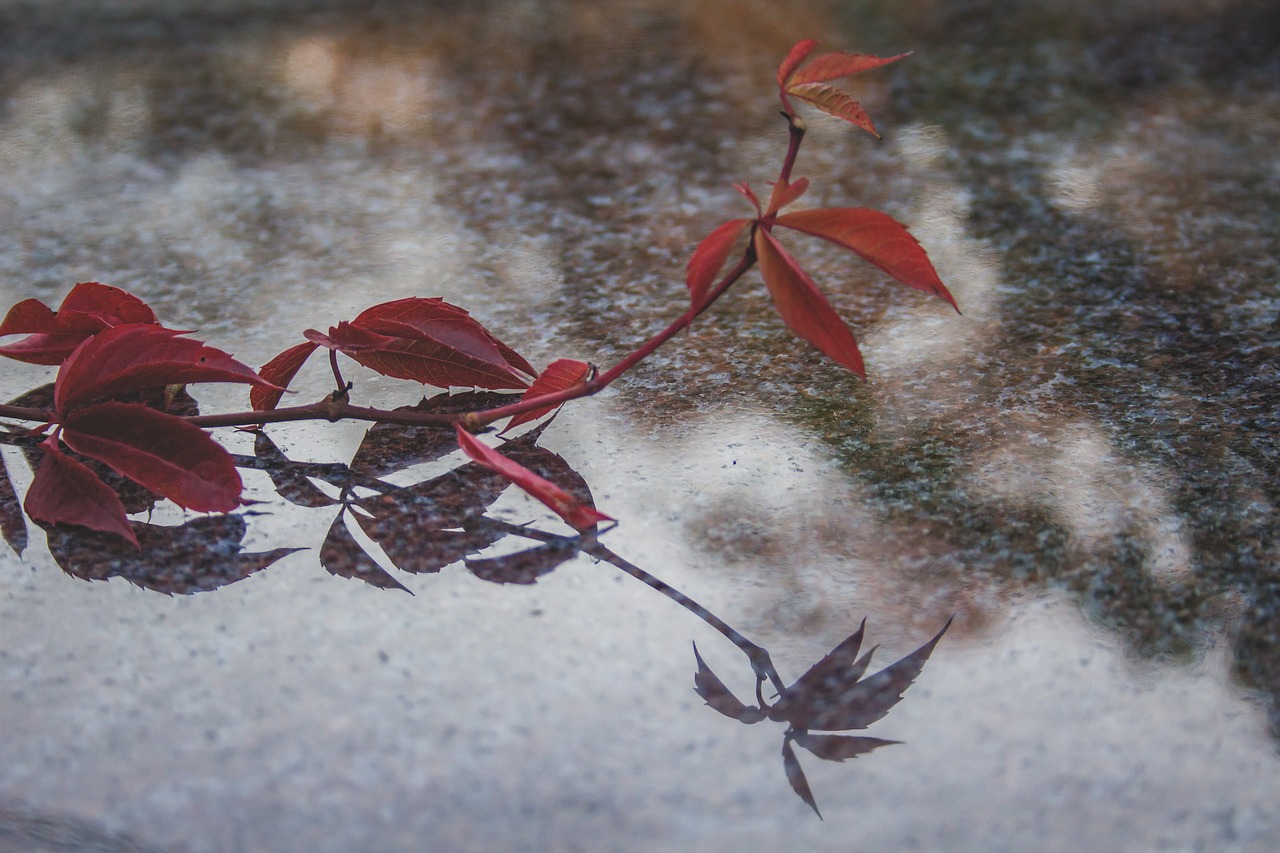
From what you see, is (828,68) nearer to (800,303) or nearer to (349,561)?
(800,303)

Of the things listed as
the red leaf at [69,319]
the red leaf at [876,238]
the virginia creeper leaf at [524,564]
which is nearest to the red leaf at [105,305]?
the red leaf at [69,319]

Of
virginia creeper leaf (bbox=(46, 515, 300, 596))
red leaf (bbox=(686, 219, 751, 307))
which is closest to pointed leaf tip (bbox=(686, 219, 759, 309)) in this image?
red leaf (bbox=(686, 219, 751, 307))

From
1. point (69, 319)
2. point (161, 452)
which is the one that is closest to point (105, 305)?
point (69, 319)

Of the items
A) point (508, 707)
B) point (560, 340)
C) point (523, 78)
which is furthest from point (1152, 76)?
point (508, 707)

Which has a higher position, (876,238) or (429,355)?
(876,238)

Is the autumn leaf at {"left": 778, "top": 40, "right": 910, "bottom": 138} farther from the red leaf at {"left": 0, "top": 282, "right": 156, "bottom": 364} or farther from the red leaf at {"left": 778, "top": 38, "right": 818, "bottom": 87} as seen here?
the red leaf at {"left": 0, "top": 282, "right": 156, "bottom": 364}

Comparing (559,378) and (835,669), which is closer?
(835,669)

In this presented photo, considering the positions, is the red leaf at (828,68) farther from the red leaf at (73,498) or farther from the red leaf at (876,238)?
the red leaf at (73,498)
